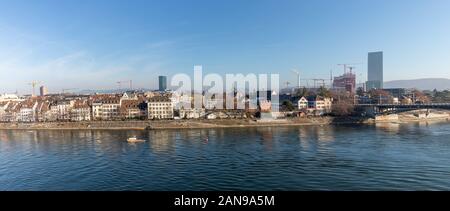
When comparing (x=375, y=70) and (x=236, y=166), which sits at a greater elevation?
(x=375, y=70)

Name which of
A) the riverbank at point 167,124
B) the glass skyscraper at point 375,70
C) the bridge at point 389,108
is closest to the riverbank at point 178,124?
the riverbank at point 167,124

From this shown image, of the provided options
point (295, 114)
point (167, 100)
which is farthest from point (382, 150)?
point (167, 100)

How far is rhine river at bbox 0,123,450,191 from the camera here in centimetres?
436

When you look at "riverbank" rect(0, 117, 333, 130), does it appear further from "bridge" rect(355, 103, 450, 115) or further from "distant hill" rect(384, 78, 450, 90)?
"distant hill" rect(384, 78, 450, 90)

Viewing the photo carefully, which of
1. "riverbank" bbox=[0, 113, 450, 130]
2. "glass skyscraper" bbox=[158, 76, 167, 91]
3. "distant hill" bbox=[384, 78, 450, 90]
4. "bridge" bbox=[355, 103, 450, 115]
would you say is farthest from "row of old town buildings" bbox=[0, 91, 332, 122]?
"distant hill" bbox=[384, 78, 450, 90]

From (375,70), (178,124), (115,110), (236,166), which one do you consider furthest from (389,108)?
(375,70)

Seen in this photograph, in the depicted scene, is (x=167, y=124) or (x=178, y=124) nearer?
(x=178, y=124)

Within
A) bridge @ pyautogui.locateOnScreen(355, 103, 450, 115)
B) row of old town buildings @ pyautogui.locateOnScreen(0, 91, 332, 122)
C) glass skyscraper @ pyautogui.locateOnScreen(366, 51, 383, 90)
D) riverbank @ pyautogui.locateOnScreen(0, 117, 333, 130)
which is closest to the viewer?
riverbank @ pyautogui.locateOnScreen(0, 117, 333, 130)

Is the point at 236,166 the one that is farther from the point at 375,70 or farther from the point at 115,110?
the point at 375,70

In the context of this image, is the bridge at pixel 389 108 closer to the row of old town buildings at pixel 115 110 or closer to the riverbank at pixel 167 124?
the row of old town buildings at pixel 115 110

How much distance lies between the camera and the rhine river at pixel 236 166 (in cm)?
436

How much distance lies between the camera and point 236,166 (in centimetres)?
541
